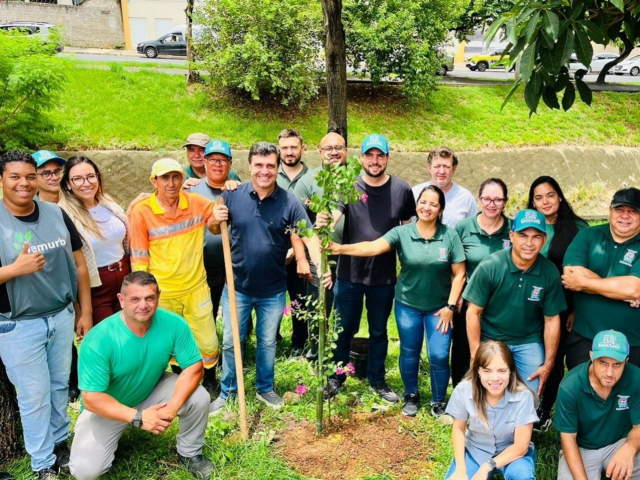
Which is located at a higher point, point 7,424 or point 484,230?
point 484,230

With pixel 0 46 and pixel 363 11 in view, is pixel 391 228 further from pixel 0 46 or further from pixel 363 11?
pixel 363 11

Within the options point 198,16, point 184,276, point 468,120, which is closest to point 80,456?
point 184,276

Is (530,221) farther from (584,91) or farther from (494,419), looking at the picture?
(494,419)

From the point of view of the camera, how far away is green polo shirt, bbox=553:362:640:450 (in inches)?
138

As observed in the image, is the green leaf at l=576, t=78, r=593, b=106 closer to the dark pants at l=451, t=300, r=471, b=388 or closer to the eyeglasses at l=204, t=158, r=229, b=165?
the dark pants at l=451, t=300, r=471, b=388

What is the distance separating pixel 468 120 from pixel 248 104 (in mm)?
5740

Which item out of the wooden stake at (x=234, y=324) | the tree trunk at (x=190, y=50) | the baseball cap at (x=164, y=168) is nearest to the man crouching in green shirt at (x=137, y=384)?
the wooden stake at (x=234, y=324)

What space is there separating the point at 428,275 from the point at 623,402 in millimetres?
1543

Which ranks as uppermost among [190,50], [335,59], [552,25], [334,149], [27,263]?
[190,50]

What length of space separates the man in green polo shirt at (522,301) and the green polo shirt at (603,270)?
0.15m

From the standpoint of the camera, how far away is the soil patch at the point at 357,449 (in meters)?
3.86

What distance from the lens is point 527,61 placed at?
278 cm

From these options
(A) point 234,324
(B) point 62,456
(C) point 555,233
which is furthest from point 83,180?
(C) point 555,233

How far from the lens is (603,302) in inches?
150
